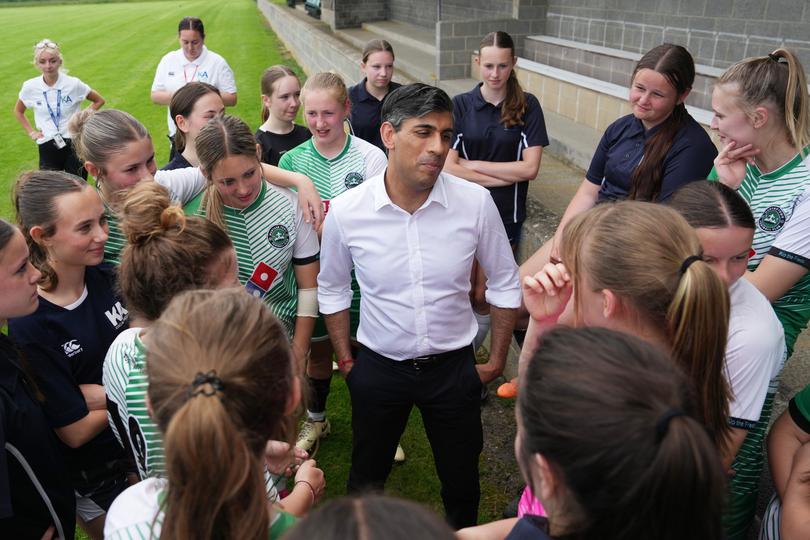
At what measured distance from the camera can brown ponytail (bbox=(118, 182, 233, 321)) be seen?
1.85m

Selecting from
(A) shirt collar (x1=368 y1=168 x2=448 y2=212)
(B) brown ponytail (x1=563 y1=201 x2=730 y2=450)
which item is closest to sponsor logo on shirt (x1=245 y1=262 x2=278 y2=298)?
(A) shirt collar (x1=368 y1=168 x2=448 y2=212)

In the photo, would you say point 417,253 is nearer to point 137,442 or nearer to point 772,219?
point 137,442

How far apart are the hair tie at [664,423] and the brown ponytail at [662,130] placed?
6.47ft

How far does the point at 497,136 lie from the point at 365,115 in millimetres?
1386

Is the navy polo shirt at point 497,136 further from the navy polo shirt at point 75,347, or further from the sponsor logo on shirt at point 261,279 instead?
the navy polo shirt at point 75,347

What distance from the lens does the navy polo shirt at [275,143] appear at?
4.12 m

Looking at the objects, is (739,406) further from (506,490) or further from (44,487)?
(44,487)

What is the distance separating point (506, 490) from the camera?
3.22 metres

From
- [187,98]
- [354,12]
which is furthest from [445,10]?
[187,98]

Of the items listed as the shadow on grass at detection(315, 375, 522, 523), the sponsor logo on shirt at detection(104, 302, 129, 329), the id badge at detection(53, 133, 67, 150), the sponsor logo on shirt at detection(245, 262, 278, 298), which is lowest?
the shadow on grass at detection(315, 375, 522, 523)

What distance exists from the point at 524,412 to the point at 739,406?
0.82 metres

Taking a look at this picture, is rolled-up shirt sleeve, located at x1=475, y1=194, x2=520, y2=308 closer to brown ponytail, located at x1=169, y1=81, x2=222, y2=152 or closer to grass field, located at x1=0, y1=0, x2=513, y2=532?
grass field, located at x1=0, y1=0, x2=513, y2=532

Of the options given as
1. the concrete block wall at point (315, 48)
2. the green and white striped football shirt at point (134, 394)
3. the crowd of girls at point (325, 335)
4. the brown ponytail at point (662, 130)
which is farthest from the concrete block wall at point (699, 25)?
the green and white striped football shirt at point (134, 394)

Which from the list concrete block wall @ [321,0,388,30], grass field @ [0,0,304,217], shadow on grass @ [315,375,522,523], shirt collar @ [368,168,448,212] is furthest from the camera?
concrete block wall @ [321,0,388,30]
